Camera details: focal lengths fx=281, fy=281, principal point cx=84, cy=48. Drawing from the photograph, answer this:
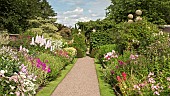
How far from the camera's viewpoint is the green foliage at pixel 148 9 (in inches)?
1586

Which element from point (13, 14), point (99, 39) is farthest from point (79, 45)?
point (13, 14)

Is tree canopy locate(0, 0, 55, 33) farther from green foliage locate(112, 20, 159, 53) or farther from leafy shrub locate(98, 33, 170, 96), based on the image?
leafy shrub locate(98, 33, 170, 96)

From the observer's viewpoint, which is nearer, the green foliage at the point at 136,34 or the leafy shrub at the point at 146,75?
the leafy shrub at the point at 146,75

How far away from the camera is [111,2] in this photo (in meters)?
53.6

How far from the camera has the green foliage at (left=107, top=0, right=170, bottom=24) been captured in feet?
132

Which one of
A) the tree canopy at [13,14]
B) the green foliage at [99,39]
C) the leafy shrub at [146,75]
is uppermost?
the tree canopy at [13,14]

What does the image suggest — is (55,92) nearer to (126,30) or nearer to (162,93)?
(162,93)

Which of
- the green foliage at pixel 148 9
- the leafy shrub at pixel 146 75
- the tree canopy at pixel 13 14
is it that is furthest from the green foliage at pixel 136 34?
the green foliage at pixel 148 9

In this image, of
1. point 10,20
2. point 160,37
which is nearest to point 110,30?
point 10,20

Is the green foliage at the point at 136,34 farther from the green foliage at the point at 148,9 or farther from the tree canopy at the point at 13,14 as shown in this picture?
the green foliage at the point at 148,9

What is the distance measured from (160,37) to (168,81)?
5478 mm

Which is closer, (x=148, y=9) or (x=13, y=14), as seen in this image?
(x=13, y=14)

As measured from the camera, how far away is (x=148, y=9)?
1631 inches

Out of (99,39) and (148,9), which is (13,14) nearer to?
(99,39)
